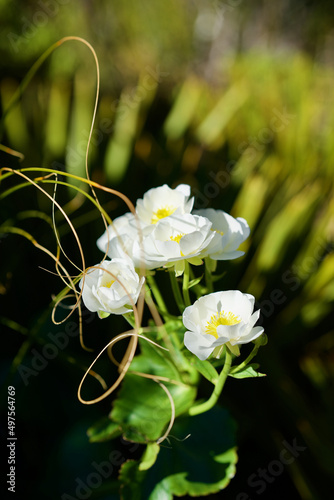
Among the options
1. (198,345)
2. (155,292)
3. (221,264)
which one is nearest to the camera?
(198,345)

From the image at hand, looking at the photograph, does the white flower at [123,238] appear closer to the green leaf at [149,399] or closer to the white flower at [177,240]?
the white flower at [177,240]

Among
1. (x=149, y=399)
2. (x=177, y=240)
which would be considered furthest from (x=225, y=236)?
(x=149, y=399)

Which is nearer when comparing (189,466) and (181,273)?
(181,273)

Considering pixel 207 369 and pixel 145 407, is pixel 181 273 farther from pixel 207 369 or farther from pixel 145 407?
pixel 145 407

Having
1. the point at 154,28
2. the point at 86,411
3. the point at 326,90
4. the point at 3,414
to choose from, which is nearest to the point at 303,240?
the point at 86,411

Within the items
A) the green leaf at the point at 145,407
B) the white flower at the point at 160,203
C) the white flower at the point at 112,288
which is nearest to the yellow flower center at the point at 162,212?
the white flower at the point at 160,203

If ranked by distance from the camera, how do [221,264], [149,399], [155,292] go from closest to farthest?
[155,292]
[149,399]
[221,264]

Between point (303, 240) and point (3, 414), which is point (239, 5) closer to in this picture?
point (303, 240)
